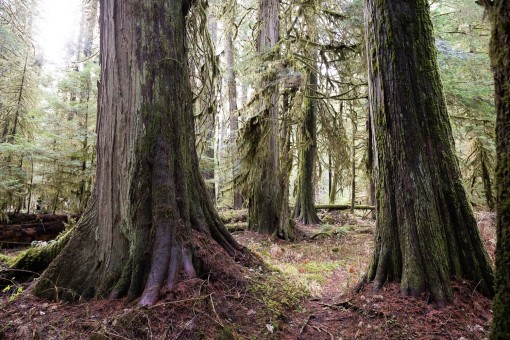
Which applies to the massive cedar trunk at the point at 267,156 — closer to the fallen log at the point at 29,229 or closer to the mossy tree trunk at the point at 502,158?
the fallen log at the point at 29,229

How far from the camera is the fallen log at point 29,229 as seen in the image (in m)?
7.42

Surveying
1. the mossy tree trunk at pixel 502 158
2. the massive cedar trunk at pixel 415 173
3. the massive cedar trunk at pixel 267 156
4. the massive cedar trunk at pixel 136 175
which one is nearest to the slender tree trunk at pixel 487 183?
the massive cedar trunk at pixel 267 156

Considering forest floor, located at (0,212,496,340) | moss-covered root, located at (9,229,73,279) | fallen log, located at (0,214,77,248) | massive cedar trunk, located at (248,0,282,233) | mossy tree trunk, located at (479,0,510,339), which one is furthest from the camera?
massive cedar trunk, located at (248,0,282,233)

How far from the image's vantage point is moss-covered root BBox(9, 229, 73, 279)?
402cm

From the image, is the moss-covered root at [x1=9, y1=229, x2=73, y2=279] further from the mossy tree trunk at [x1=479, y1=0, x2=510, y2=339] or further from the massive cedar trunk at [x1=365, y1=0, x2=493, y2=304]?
the mossy tree trunk at [x1=479, y1=0, x2=510, y2=339]

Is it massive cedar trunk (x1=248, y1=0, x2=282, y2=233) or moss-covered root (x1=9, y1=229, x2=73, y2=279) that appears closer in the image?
moss-covered root (x1=9, y1=229, x2=73, y2=279)

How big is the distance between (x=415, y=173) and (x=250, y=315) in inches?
93.4

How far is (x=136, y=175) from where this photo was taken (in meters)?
3.37

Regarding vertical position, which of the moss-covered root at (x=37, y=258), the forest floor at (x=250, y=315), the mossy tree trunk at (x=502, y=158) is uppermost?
the mossy tree trunk at (x=502, y=158)

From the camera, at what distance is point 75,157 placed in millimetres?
8727

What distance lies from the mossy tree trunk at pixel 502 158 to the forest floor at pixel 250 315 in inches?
55.9

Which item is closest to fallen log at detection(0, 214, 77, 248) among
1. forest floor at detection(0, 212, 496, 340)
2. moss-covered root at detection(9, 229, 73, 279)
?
moss-covered root at detection(9, 229, 73, 279)

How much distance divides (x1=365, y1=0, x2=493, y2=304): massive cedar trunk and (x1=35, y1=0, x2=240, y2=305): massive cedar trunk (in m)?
2.35

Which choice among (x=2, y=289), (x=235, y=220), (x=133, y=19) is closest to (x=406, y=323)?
(x=133, y=19)
